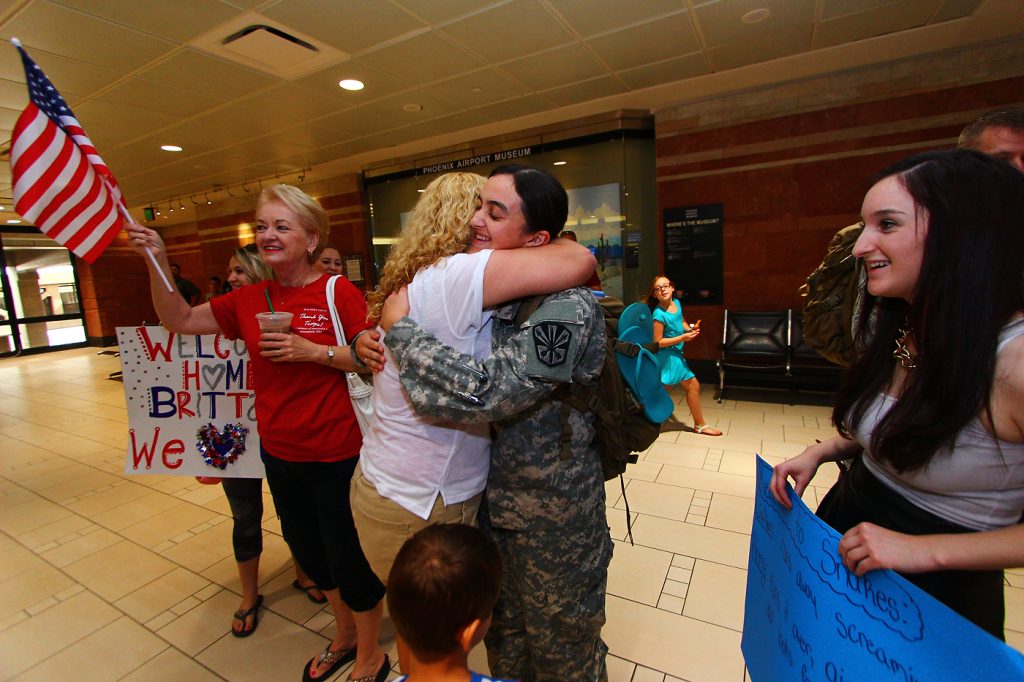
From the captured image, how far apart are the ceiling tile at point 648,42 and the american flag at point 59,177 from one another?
3736 millimetres

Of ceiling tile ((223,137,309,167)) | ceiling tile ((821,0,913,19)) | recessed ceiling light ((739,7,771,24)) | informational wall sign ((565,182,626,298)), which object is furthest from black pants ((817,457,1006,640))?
ceiling tile ((223,137,309,167))

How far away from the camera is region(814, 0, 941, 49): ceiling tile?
369 cm

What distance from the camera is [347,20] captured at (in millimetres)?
3459

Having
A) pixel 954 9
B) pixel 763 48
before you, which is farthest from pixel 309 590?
pixel 954 9

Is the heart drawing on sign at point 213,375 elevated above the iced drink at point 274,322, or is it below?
below

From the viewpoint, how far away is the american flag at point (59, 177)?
1.26 meters

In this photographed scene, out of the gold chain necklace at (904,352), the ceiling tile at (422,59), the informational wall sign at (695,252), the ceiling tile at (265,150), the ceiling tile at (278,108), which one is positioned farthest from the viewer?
the ceiling tile at (265,150)

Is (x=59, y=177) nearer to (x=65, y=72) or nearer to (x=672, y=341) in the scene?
(x=672, y=341)

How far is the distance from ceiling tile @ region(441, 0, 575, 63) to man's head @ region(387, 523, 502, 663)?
3.61 meters

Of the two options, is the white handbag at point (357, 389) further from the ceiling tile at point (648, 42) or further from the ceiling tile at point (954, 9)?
the ceiling tile at point (954, 9)

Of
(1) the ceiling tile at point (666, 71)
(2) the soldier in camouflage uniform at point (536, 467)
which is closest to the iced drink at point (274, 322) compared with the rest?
(2) the soldier in camouflage uniform at point (536, 467)

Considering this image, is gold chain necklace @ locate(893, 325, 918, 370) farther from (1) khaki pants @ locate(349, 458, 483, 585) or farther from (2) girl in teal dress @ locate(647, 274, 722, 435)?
(2) girl in teal dress @ locate(647, 274, 722, 435)

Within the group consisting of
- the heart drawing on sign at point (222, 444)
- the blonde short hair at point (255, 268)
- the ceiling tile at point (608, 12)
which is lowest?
the heart drawing on sign at point (222, 444)

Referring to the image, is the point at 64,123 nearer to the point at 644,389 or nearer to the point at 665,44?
the point at 644,389
